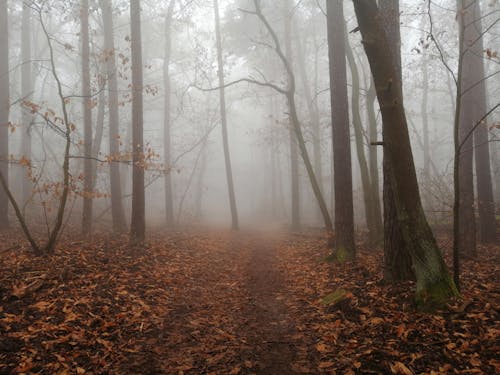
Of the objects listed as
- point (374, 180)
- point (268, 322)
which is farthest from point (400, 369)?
point (374, 180)

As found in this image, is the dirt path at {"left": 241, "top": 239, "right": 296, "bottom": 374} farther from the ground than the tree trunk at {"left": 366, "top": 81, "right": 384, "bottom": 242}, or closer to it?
closer to it

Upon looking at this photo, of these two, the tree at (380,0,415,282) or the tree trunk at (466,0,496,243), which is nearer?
the tree at (380,0,415,282)

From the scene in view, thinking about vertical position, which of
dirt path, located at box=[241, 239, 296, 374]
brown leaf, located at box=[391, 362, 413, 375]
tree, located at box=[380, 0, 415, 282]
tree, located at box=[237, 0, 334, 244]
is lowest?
dirt path, located at box=[241, 239, 296, 374]

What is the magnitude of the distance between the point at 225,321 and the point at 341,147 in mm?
5292

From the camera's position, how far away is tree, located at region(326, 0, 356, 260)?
8.49 meters

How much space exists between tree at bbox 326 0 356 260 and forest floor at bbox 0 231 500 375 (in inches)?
38.8

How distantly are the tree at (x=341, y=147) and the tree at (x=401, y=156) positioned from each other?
3546 millimetres

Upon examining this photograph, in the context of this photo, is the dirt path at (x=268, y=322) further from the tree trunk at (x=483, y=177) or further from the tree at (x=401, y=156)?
the tree trunk at (x=483, y=177)

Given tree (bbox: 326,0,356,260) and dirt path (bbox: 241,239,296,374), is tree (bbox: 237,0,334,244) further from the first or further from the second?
dirt path (bbox: 241,239,296,374)

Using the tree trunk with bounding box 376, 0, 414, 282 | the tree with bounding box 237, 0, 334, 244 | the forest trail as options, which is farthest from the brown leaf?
the tree with bounding box 237, 0, 334, 244

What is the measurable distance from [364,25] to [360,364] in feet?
14.6

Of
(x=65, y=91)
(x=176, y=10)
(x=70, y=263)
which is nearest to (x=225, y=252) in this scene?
(x=70, y=263)

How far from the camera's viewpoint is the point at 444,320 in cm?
427

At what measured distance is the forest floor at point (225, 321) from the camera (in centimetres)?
377
